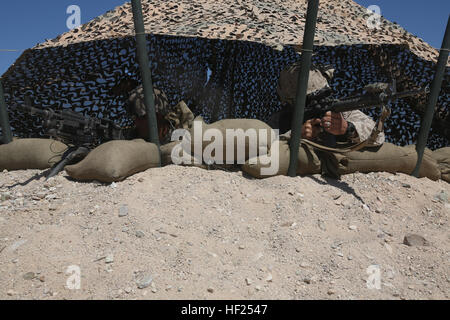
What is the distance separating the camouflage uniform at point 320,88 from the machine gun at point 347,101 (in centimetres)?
9

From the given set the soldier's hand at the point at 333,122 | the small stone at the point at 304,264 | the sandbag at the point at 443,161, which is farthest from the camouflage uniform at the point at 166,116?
the sandbag at the point at 443,161

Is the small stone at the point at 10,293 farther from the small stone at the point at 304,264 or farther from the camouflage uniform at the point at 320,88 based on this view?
the camouflage uniform at the point at 320,88

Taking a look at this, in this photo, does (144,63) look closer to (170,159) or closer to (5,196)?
(170,159)

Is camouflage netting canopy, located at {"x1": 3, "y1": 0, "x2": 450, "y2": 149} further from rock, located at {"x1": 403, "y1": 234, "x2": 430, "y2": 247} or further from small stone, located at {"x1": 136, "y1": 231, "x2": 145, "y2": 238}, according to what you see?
small stone, located at {"x1": 136, "y1": 231, "x2": 145, "y2": 238}

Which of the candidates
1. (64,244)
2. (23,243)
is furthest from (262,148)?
(23,243)

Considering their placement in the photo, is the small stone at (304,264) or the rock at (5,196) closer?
the small stone at (304,264)

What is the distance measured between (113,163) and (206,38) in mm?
2013

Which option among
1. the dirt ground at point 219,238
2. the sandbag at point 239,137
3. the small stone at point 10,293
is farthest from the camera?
the sandbag at point 239,137

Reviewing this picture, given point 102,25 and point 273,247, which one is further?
point 102,25

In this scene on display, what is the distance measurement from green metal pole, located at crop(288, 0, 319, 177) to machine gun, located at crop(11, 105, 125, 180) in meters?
1.82

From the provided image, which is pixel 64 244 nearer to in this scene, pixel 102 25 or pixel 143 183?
pixel 143 183

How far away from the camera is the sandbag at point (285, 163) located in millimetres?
2480
